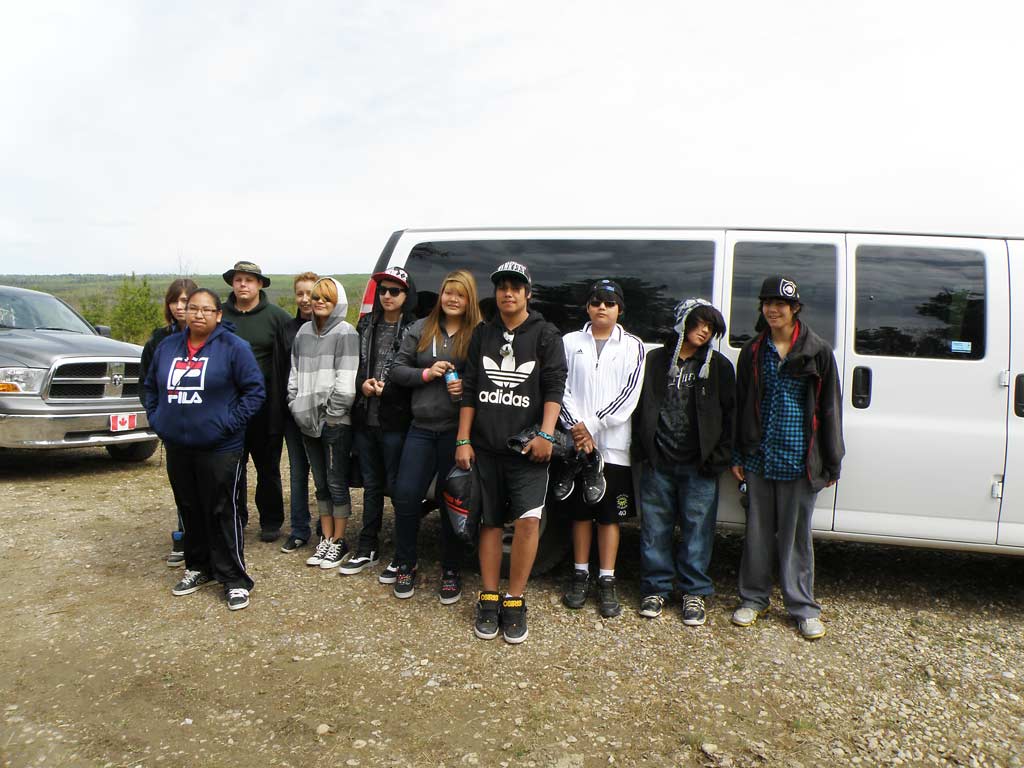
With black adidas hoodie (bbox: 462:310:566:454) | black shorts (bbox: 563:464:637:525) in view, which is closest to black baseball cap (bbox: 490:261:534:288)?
black adidas hoodie (bbox: 462:310:566:454)

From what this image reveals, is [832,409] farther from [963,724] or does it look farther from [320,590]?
[320,590]

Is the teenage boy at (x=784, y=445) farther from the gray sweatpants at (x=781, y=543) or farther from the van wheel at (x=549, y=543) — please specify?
the van wheel at (x=549, y=543)

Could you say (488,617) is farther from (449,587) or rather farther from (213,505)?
(213,505)

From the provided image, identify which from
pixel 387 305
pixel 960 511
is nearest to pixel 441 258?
pixel 387 305

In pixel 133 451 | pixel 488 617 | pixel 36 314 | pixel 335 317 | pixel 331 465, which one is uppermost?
pixel 36 314

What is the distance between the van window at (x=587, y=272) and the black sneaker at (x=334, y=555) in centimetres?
158

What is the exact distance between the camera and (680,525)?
3725mm

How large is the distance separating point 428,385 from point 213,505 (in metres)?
1.34

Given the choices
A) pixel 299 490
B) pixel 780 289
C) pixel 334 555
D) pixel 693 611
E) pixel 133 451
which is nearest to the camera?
pixel 780 289

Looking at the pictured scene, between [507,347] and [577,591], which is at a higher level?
[507,347]

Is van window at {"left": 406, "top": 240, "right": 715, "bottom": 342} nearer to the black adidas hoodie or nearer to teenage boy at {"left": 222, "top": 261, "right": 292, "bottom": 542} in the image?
the black adidas hoodie

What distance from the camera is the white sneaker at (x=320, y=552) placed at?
4324 mm

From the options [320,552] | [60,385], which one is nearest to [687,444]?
[320,552]

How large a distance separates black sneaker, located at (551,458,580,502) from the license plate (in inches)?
207
